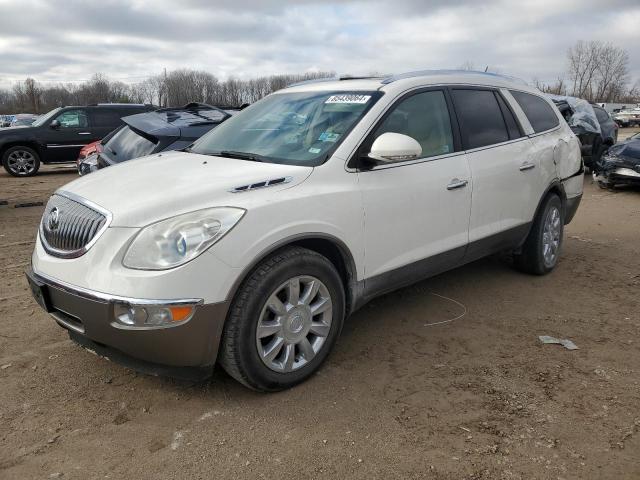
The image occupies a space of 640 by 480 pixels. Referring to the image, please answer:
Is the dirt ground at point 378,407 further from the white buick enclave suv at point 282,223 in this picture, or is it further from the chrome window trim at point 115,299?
the chrome window trim at point 115,299

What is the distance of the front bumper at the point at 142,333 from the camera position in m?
2.68

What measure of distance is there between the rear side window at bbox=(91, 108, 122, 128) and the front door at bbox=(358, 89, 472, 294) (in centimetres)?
1216

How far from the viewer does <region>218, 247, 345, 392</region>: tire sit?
9.37 ft

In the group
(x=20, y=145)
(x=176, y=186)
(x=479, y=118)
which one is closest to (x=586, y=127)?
(x=479, y=118)

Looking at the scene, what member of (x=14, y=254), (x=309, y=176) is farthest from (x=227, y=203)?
(x=14, y=254)

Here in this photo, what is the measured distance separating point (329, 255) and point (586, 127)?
10.8 m

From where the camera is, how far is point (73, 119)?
13953 millimetres

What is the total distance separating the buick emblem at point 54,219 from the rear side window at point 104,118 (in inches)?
473

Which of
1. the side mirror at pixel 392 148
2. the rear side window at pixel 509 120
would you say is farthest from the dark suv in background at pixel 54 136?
the side mirror at pixel 392 148

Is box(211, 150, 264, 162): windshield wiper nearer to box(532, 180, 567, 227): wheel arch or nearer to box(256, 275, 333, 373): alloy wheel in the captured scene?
box(256, 275, 333, 373): alloy wheel

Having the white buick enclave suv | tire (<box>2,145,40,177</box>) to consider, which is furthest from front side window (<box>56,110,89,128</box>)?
the white buick enclave suv

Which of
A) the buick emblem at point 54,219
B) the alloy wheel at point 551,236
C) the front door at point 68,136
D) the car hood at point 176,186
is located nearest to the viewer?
the car hood at point 176,186

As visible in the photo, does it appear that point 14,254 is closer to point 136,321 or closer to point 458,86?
point 136,321

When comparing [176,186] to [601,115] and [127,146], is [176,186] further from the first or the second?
[601,115]
